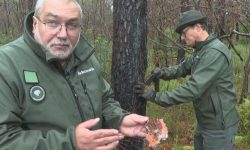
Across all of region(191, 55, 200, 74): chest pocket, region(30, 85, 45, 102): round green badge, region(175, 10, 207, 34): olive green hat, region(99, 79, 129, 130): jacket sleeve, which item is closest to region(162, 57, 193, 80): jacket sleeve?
region(191, 55, 200, 74): chest pocket

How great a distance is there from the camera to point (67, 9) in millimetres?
2475

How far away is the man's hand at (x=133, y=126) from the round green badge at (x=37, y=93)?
69 centimetres

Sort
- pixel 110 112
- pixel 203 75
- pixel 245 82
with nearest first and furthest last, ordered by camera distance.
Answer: pixel 110 112
pixel 203 75
pixel 245 82

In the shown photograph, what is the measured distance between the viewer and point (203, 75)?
4.31m

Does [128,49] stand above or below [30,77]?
below

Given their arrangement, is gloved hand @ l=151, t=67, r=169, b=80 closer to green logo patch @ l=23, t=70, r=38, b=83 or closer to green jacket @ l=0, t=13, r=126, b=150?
green jacket @ l=0, t=13, r=126, b=150

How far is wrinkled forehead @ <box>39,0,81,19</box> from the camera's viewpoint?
2447mm

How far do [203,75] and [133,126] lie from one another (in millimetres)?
1803

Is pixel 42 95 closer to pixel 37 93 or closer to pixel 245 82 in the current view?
pixel 37 93

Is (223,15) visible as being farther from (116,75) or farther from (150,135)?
(150,135)

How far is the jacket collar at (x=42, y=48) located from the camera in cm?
244

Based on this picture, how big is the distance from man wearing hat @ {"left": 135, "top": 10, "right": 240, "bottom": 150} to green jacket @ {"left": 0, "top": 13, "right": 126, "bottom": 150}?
1.63 m

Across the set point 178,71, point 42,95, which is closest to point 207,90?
point 178,71

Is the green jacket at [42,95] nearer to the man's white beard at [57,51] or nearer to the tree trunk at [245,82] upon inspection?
the man's white beard at [57,51]
